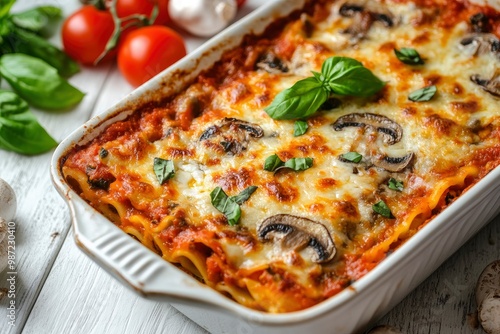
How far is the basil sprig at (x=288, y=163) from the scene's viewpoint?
3293mm

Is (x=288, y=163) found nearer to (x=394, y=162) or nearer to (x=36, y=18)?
(x=394, y=162)

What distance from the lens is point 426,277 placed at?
3424 mm

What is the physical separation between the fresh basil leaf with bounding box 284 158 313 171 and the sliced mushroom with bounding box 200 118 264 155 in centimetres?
27

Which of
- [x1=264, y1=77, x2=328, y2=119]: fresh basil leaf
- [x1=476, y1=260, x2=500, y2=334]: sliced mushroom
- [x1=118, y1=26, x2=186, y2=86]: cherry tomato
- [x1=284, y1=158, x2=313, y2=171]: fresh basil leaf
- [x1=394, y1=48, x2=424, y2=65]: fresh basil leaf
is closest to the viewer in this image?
[x1=476, y1=260, x2=500, y2=334]: sliced mushroom

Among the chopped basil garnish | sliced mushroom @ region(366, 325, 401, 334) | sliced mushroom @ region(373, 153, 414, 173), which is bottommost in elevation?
sliced mushroom @ region(366, 325, 401, 334)

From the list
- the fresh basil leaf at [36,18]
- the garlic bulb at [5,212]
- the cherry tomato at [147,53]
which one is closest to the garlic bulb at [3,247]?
the garlic bulb at [5,212]

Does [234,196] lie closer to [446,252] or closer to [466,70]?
[446,252]

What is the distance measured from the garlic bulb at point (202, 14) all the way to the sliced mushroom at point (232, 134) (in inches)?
59.1

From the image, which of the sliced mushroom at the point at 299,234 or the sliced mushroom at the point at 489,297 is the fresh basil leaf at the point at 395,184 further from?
the sliced mushroom at the point at 489,297

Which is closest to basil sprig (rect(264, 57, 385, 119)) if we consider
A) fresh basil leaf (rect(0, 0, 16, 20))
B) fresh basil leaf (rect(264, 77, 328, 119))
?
fresh basil leaf (rect(264, 77, 328, 119))

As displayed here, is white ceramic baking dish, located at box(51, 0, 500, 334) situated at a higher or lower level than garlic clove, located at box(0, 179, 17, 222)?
higher

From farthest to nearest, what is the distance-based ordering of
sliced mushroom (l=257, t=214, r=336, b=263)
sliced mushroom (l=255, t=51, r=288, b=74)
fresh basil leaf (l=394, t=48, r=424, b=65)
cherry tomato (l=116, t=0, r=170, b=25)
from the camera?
1. cherry tomato (l=116, t=0, r=170, b=25)
2. sliced mushroom (l=255, t=51, r=288, b=74)
3. fresh basil leaf (l=394, t=48, r=424, b=65)
4. sliced mushroom (l=257, t=214, r=336, b=263)

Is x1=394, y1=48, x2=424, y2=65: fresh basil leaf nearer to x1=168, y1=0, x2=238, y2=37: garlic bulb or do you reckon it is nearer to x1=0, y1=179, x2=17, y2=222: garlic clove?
x1=168, y1=0, x2=238, y2=37: garlic bulb

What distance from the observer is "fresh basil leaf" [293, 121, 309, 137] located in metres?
3.51
